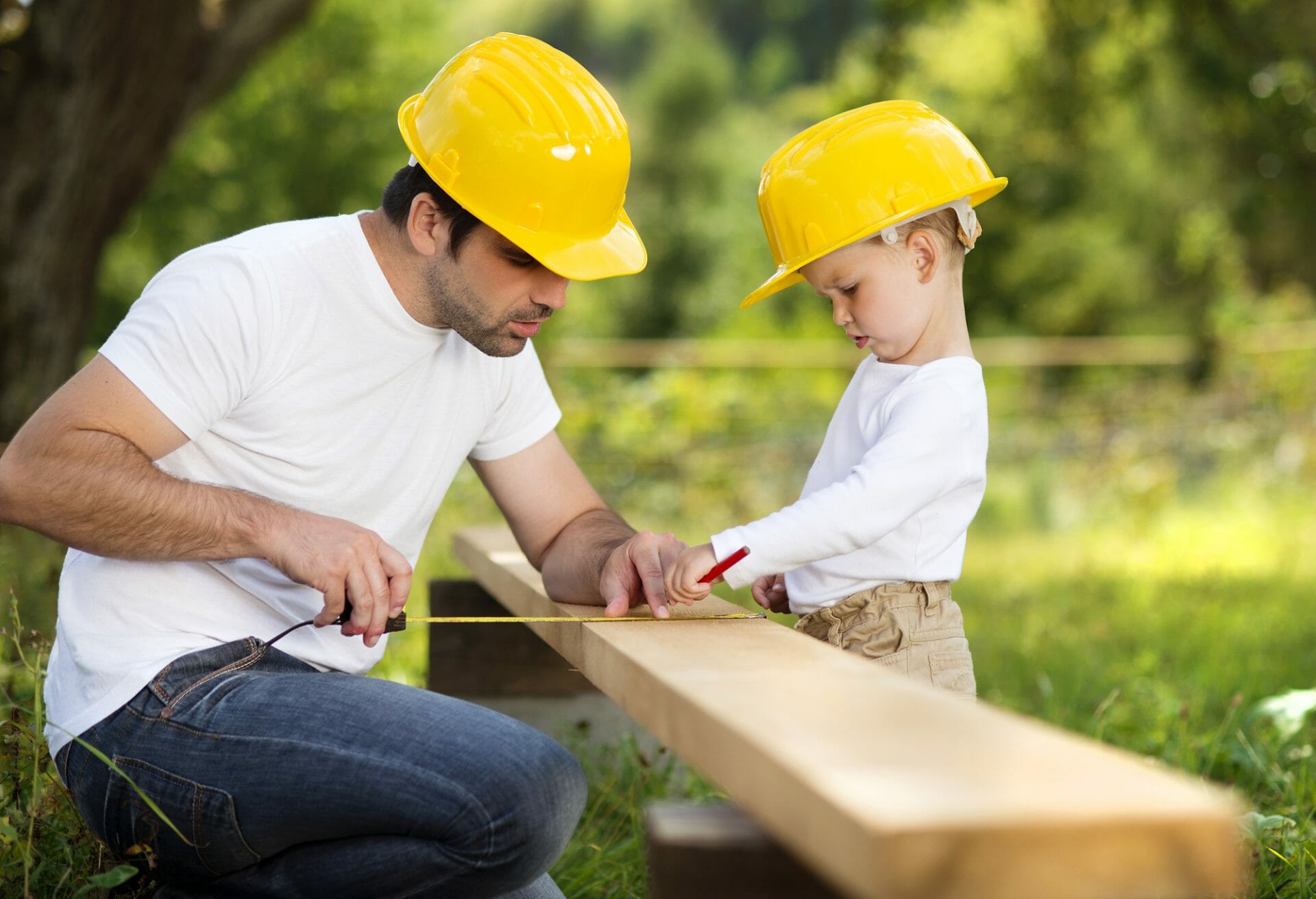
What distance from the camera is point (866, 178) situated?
2373mm

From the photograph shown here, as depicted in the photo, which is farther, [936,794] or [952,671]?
[952,671]

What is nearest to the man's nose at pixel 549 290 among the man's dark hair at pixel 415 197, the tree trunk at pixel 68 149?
the man's dark hair at pixel 415 197

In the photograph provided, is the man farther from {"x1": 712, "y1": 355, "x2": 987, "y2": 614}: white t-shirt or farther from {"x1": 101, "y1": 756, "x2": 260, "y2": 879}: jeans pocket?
{"x1": 712, "y1": 355, "x2": 987, "y2": 614}: white t-shirt

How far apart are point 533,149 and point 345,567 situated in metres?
0.85

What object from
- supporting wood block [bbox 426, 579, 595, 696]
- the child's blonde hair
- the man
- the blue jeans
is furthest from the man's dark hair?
supporting wood block [bbox 426, 579, 595, 696]

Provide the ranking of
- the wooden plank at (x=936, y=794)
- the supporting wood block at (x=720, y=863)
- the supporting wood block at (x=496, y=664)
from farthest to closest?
the supporting wood block at (x=496, y=664)
the supporting wood block at (x=720, y=863)
the wooden plank at (x=936, y=794)

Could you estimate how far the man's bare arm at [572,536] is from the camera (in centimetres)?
247

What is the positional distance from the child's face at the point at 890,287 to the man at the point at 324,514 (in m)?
0.42

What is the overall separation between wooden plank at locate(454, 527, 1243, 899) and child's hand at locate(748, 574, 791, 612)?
3.35 feet

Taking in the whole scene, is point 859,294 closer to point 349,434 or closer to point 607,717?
point 349,434

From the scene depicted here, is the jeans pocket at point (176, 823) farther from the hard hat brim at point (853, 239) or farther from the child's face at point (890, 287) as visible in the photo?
the child's face at point (890, 287)

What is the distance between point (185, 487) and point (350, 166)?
19144 millimetres

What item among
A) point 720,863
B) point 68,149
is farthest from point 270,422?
point 68,149

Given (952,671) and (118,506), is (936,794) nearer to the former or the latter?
(952,671)
